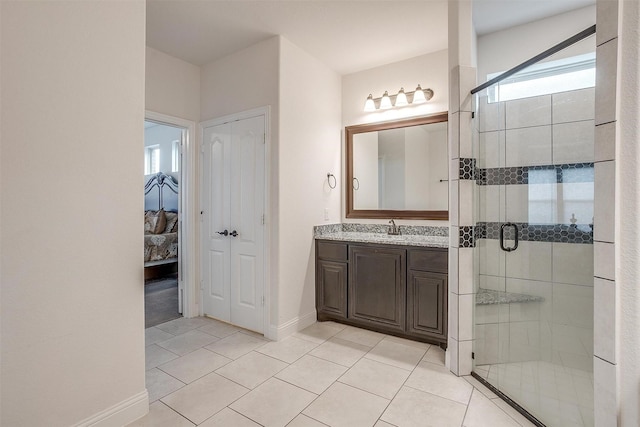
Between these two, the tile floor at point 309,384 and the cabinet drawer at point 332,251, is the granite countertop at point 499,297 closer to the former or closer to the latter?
the tile floor at point 309,384

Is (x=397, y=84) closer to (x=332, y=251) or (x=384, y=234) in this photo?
(x=384, y=234)

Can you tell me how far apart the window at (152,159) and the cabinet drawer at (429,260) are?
5.86 m

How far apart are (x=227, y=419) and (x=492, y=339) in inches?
73.7

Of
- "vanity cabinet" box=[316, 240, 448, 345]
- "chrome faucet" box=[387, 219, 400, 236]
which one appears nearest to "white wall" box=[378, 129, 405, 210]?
"chrome faucet" box=[387, 219, 400, 236]

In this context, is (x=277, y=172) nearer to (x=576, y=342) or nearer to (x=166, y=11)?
(x=166, y=11)

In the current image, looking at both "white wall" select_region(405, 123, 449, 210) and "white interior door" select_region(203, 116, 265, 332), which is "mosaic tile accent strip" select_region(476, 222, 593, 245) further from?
"white interior door" select_region(203, 116, 265, 332)

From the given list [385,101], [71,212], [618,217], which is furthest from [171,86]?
[618,217]

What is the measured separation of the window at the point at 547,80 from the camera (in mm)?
1682

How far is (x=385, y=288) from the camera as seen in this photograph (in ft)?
9.64

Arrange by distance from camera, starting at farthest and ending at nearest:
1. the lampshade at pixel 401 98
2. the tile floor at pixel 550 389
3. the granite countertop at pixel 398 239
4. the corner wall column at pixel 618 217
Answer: the lampshade at pixel 401 98 < the granite countertop at pixel 398 239 < the tile floor at pixel 550 389 < the corner wall column at pixel 618 217

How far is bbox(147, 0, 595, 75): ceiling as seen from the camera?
2.46 meters

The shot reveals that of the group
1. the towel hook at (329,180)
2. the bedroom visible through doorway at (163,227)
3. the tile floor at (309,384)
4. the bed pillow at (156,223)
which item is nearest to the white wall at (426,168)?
the towel hook at (329,180)

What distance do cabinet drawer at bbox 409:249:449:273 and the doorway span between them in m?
2.46

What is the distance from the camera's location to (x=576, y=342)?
1.70m
